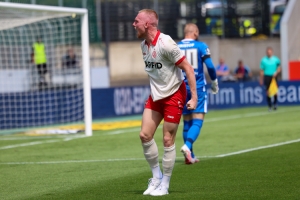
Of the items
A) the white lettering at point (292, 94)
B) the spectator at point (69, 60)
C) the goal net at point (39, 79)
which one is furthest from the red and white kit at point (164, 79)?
the white lettering at point (292, 94)

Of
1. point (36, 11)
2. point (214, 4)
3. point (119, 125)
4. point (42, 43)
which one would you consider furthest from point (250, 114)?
point (214, 4)

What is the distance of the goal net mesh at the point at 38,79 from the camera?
68.6 ft

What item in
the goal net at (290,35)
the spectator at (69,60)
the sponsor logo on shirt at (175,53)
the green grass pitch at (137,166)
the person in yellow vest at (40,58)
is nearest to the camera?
the sponsor logo on shirt at (175,53)

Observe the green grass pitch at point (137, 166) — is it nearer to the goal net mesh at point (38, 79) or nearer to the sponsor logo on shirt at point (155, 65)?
the sponsor logo on shirt at point (155, 65)

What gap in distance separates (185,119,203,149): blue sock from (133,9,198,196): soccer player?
8.97 feet

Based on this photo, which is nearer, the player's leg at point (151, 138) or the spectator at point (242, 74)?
the player's leg at point (151, 138)

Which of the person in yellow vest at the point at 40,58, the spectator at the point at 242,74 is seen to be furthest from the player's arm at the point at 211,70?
the spectator at the point at 242,74

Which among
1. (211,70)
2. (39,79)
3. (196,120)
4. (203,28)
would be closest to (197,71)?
(211,70)

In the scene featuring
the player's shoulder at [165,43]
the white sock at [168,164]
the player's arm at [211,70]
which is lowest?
the white sock at [168,164]

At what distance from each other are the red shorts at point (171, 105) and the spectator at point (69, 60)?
1418 centimetres

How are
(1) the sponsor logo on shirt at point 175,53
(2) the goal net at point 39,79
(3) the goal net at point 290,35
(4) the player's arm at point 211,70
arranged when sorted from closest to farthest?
(1) the sponsor logo on shirt at point 175,53 → (4) the player's arm at point 211,70 → (2) the goal net at point 39,79 → (3) the goal net at point 290,35

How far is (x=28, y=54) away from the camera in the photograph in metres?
22.7

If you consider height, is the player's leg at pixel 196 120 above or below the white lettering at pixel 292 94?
above

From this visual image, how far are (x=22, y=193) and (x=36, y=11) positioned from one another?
793cm
